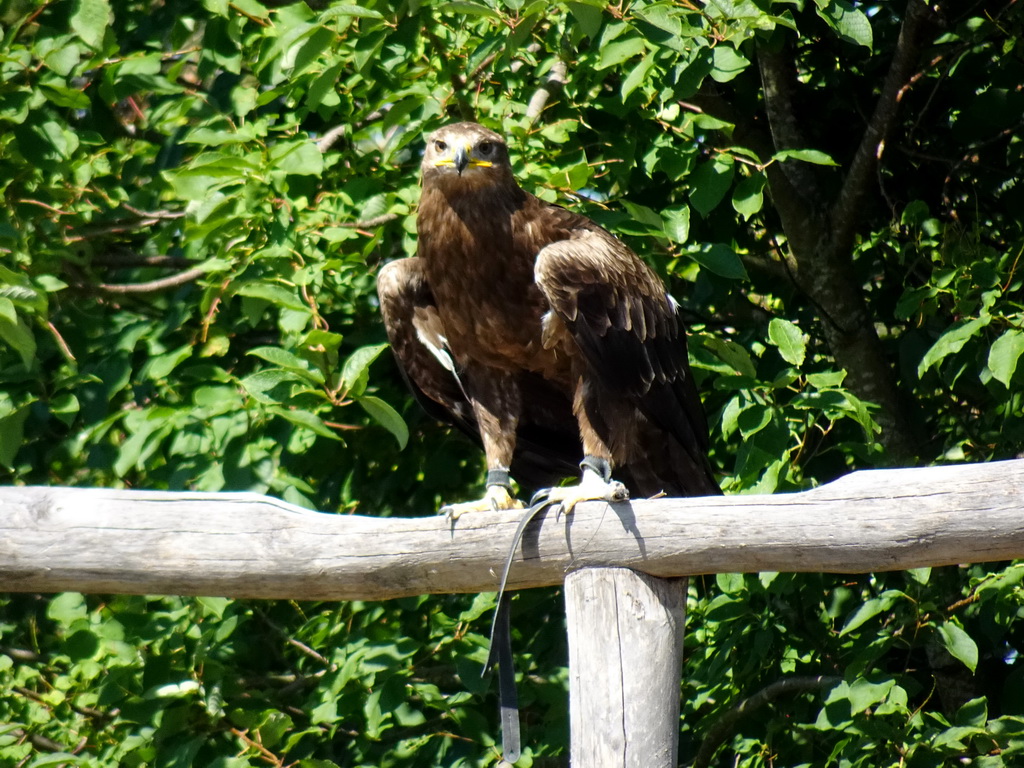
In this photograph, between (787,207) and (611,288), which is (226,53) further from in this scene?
(787,207)

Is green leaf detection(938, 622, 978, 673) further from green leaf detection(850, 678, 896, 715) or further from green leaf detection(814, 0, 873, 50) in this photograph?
green leaf detection(814, 0, 873, 50)

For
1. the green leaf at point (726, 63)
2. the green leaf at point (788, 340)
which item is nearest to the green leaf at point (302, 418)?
the green leaf at point (788, 340)

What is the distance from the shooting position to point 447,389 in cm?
355

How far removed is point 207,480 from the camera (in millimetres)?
3178

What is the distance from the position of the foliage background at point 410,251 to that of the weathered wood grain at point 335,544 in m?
0.61

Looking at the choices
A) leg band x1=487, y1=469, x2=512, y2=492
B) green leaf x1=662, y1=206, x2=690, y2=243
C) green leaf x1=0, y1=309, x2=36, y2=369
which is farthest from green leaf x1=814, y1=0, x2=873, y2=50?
green leaf x1=0, y1=309, x2=36, y2=369

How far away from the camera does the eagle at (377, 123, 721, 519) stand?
10.4ft

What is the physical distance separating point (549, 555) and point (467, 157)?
1.22 m

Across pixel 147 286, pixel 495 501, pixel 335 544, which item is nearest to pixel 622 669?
pixel 335 544

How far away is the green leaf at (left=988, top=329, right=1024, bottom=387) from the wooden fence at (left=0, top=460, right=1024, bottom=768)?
33.1 inches

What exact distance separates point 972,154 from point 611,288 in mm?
1659

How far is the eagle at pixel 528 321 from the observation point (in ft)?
10.4

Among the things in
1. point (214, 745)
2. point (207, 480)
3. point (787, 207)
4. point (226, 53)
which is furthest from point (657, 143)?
point (214, 745)

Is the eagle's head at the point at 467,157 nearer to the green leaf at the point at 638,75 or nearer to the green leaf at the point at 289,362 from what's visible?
the green leaf at the point at 638,75
